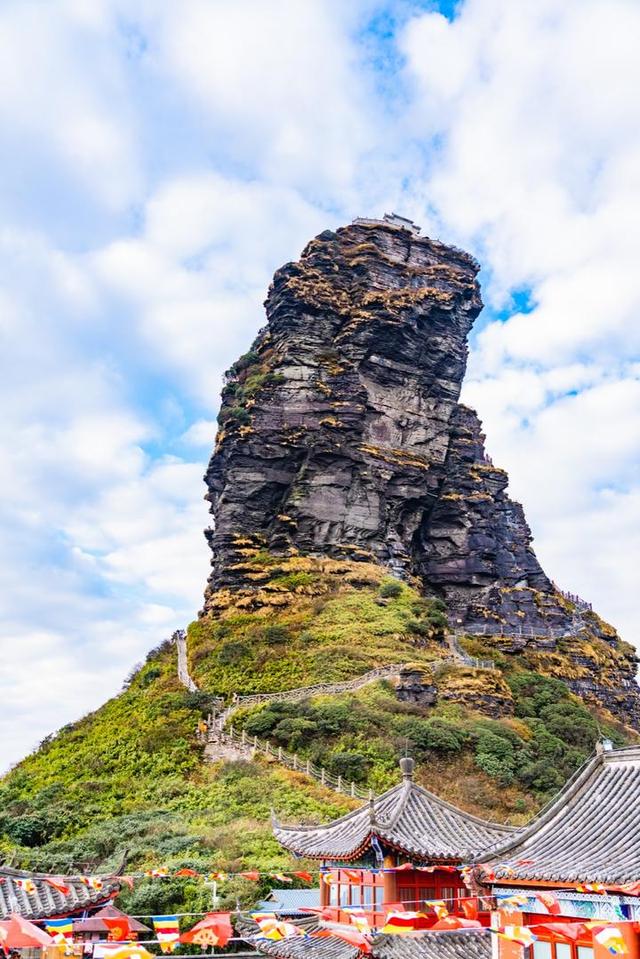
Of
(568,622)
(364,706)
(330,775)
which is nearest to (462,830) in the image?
(330,775)

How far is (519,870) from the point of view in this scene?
12.0 m

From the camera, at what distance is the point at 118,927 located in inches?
594

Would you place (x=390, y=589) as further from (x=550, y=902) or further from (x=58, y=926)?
(x=550, y=902)

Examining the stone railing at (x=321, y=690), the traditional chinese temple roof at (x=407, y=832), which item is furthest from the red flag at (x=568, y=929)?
the stone railing at (x=321, y=690)

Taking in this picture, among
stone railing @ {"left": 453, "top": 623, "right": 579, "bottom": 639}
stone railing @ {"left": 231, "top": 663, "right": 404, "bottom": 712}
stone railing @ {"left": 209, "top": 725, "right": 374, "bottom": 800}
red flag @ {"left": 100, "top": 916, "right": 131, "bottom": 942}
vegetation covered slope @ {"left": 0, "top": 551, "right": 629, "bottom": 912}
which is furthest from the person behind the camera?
stone railing @ {"left": 453, "top": 623, "right": 579, "bottom": 639}

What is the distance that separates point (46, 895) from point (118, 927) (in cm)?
149

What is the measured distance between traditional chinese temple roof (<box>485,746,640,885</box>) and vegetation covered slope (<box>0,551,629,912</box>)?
45.7ft

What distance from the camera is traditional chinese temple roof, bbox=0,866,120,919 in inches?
563

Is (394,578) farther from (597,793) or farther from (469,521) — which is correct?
(597,793)

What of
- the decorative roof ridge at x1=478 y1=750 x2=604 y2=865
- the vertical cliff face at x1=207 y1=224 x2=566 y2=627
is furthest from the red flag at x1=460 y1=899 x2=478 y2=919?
the vertical cliff face at x1=207 y1=224 x2=566 y2=627

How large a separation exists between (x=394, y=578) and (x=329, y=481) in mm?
8613

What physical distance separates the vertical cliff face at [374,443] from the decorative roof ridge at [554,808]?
142ft

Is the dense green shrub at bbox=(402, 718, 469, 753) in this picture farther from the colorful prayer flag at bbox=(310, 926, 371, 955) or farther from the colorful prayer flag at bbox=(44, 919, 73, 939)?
the colorful prayer flag at bbox=(44, 919, 73, 939)

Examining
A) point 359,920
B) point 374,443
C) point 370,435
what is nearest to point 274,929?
point 359,920
